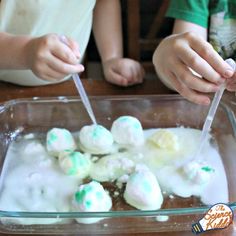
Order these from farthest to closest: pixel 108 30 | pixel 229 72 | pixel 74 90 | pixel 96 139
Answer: pixel 108 30, pixel 74 90, pixel 96 139, pixel 229 72

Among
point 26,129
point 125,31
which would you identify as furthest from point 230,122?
point 125,31

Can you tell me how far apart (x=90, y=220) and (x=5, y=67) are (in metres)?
0.31

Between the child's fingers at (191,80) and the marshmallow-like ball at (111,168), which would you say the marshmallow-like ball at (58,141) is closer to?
the marshmallow-like ball at (111,168)

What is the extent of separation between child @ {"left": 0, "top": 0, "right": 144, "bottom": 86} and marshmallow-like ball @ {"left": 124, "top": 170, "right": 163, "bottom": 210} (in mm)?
159

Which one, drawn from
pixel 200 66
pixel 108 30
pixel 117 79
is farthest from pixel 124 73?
pixel 200 66

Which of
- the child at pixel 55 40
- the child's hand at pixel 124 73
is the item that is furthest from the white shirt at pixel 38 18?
the child's hand at pixel 124 73

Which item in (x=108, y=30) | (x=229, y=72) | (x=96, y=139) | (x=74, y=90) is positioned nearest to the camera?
(x=229, y=72)

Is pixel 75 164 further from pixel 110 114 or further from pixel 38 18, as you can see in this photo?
pixel 38 18

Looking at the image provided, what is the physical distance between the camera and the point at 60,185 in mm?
574

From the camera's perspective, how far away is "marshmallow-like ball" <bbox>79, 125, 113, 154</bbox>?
24.5 inches

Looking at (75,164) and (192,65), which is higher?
(192,65)

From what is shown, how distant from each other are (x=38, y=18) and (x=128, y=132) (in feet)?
0.93

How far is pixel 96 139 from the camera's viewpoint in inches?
24.4

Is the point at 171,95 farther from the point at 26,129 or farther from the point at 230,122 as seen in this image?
the point at 26,129
